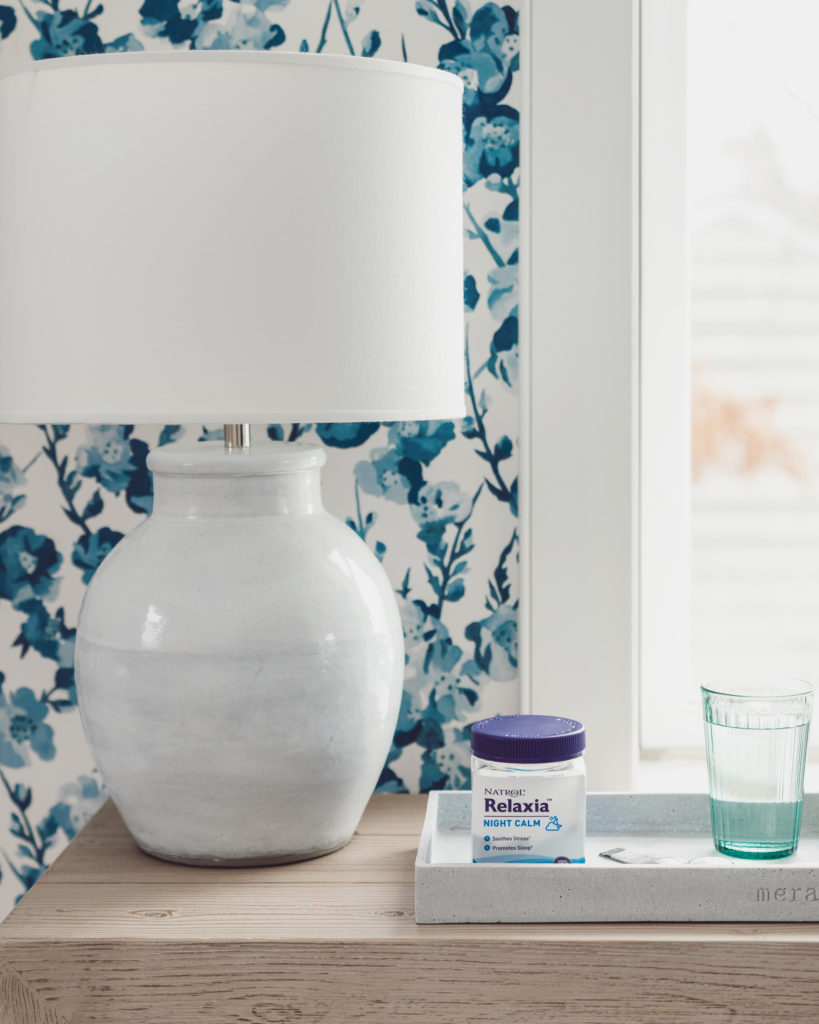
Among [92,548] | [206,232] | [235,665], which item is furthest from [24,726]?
[206,232]

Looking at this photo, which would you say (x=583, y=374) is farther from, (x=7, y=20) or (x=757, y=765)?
(x=7, y=20)

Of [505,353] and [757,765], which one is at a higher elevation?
[505,353]

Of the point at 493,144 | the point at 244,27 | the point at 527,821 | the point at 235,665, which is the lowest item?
the point at 527,821

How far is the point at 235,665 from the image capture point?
3.46ft

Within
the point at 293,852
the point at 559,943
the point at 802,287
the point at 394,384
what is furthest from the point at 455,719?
the point at 802,287

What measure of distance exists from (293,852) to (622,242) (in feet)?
2.40

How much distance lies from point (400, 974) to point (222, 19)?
1.03m

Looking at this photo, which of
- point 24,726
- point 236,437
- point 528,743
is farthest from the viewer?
point 24,726

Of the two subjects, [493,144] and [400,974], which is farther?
[493,144]

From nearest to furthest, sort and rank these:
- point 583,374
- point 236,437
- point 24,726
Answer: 1. point 236,437
2. point 583,374
3. point 24,726

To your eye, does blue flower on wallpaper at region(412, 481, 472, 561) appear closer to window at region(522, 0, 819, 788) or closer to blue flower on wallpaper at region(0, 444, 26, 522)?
window at region(522, 0, 819, 788)

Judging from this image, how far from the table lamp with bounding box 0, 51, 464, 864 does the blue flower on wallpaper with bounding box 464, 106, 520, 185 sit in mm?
285

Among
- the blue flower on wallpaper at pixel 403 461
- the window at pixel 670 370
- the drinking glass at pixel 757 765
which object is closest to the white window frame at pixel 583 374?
the window at pixel 670 370

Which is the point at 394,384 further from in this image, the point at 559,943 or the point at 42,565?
the point at 42,565
